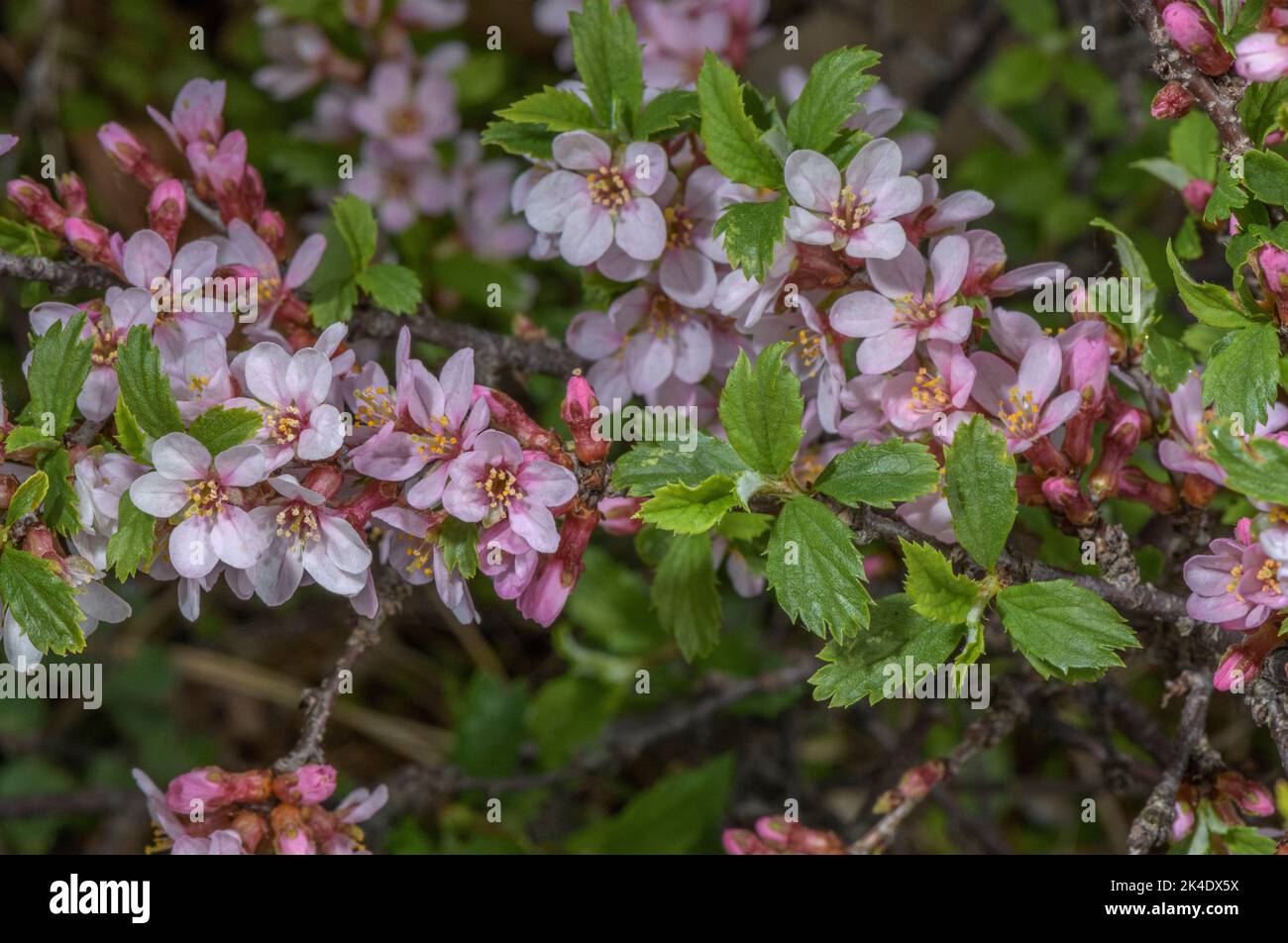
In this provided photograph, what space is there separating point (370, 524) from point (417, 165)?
180 centimetres

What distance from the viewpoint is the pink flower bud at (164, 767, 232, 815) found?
5.95ft

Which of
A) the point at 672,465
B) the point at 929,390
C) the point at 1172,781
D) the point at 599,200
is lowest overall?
the point at 1172,781

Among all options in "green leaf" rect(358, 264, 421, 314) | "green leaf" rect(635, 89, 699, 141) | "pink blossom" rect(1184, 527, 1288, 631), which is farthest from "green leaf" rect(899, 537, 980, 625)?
"green leaf" rect(358, 264, 421, 314)

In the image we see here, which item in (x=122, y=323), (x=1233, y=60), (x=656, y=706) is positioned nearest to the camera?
(x=1233, y=60)

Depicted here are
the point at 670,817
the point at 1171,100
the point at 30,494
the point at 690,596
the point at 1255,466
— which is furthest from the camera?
the point at 670,817

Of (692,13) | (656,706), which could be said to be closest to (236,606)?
(656,706)

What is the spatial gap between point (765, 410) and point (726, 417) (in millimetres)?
58

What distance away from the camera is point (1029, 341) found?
Result: 1.81m

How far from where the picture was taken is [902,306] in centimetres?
182

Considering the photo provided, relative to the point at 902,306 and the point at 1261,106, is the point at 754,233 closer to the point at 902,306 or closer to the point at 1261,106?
the point at 902,306

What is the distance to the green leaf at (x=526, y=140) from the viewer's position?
2.03 meters

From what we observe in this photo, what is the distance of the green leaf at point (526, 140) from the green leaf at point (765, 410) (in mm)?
605

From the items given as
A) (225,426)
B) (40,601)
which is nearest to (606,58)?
(225,426)
